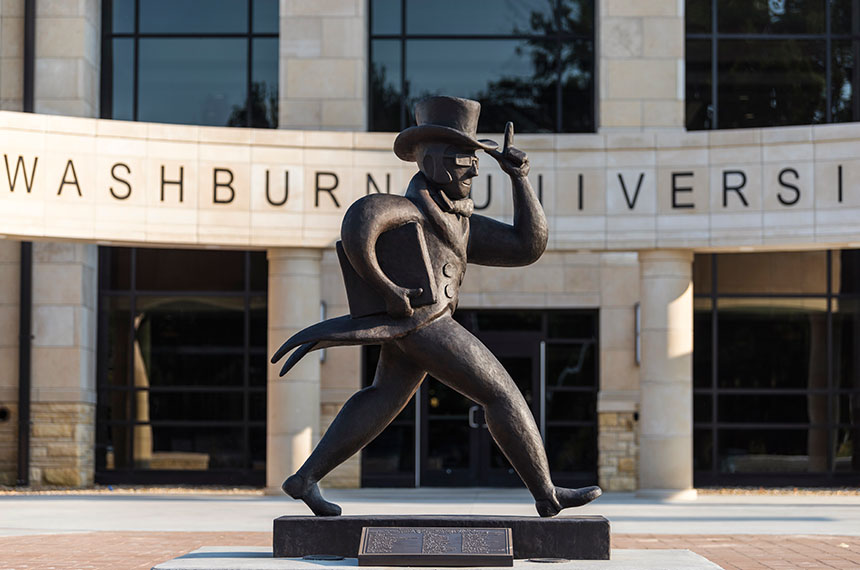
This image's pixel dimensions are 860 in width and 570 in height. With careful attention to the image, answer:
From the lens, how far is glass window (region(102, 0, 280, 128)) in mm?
18859

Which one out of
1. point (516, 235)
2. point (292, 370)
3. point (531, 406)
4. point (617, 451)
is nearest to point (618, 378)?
point (617, 451)

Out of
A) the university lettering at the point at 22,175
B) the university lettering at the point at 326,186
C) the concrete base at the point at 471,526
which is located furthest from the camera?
the university lettering at the point at 326,186

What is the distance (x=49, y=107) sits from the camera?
17750 millimetres

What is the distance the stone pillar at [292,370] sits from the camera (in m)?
15.8

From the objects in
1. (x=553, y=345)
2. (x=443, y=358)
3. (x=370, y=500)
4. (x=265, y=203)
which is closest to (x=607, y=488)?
(x=553, y=345)

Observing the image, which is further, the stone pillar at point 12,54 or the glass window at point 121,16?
the glass window at point 121,16

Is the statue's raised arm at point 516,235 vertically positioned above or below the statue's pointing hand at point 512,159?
below

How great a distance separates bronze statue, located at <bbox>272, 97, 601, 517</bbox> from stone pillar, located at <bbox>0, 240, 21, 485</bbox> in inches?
452

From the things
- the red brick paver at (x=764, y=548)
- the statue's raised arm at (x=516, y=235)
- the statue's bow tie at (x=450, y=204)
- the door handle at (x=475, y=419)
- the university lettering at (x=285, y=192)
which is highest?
the university lettering at (x=285, y=192)

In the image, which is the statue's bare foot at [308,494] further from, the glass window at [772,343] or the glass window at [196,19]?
the glass window at [196,19]

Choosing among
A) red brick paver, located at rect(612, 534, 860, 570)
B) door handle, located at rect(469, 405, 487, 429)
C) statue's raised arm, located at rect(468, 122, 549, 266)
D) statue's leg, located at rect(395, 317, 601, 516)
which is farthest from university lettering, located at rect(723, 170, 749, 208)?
statue's leg, located at rect(395, 317, 601, 516)

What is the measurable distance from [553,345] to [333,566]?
1210 cm

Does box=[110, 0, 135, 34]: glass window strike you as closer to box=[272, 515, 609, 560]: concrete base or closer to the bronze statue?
the bronze statue

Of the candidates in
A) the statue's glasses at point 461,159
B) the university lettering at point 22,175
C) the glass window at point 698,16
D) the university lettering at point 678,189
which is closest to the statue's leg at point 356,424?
the statue's glasses at point 461,159
